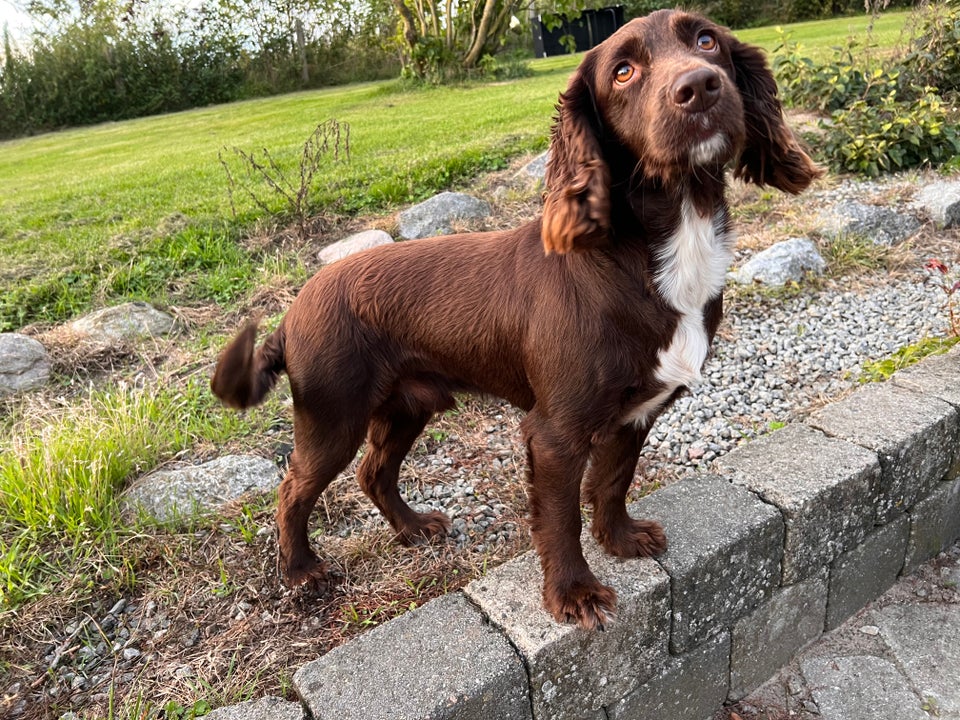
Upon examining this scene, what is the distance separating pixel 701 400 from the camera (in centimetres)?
329

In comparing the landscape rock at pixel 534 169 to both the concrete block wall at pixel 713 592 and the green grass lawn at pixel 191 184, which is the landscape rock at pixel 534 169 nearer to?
the green grass lawn at pixel 191 184

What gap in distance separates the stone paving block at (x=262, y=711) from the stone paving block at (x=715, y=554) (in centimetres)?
103

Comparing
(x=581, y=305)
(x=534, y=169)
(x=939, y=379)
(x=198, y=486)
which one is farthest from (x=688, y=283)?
(x=534, y=169)

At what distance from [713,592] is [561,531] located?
0.55 meters

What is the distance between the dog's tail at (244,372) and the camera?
1819mm

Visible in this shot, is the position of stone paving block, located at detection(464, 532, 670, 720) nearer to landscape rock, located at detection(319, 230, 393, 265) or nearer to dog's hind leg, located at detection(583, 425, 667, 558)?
dog's hind leg, located at detection(583, 425, 667, 558)

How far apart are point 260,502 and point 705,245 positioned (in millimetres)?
1828

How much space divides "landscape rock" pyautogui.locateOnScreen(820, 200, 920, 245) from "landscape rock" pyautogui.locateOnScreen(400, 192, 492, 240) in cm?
233

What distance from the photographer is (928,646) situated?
2.38 m

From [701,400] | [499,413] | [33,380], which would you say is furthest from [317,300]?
[33,380]

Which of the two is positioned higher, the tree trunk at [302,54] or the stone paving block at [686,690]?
the tree trunk at [302,54]

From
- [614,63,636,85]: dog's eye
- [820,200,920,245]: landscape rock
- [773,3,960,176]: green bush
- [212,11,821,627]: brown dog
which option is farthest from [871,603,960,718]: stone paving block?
[773,3,960,176]: green bush

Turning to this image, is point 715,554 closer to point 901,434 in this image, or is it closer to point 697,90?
point 901,434

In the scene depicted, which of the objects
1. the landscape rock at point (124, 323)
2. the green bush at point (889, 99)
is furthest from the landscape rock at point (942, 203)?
the landscape rock at point (124, 323)
